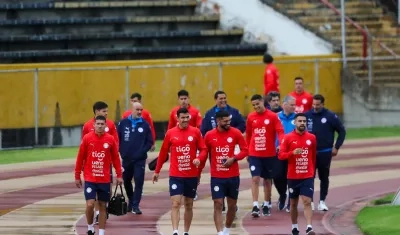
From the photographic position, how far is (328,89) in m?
37.2

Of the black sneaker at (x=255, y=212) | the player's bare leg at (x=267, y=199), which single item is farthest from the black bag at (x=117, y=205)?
the player's bare leg at (x=267, y=199)

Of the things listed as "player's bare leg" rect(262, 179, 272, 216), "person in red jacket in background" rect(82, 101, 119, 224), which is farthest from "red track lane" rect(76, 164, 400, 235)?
"person in red jacket in background" rect(82, 101, 119, 224)

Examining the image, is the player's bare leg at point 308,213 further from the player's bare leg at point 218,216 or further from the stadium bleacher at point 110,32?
the stadium bleacher at point 110,32

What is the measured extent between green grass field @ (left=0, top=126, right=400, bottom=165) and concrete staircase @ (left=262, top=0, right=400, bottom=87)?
6.88ft

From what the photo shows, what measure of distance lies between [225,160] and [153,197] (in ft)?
18.7

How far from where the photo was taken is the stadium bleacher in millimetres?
37562

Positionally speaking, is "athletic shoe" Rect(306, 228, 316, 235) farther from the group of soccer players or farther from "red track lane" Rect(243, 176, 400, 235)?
"red track lane" Rect(243, 176, 400, 235)

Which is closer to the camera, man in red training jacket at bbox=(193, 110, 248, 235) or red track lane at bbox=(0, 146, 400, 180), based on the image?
man in red training jacket at bbox=(193, 110, 248, 235)

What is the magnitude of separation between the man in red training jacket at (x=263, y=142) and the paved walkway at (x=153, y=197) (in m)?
0.64

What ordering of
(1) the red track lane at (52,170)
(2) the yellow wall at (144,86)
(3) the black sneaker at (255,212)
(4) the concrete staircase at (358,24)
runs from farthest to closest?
(4) the concrete staircase at (358,24) < (2) the yellow wall at (144,86) < (1) the red track lane at (52,170) < (3) the black sneaker at (255,212)

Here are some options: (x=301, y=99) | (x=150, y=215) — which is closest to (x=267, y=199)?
(x=150, y=215)

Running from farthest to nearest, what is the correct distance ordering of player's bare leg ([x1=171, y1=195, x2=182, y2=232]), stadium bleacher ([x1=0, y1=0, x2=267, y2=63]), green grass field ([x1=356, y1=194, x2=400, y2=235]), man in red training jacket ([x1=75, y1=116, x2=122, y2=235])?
stadium bleacher ([x1=0, y1=0, x2=267, y2=63]) < green grass field ([x1=356, y1=194, x2=400, y2=235]) < man in red training jacket ([x1=75, y1=116, x2=122, y2=235]) < player's bare leg ([x1=171, y1=195, x2=182, y2=232])

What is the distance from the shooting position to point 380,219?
20.8 metres

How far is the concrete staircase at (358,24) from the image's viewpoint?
127ft
